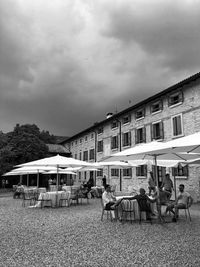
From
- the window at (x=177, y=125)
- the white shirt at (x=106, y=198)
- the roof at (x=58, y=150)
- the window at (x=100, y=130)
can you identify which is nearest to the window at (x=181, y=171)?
the window at (x=177, y=125)

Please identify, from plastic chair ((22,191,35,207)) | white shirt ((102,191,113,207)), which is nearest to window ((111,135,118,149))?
plastic chair ((22,191,35,207))

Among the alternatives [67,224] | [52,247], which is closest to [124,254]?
[52,247]

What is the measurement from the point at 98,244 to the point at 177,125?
43.3 feet

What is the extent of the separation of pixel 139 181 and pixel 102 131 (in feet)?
31.0

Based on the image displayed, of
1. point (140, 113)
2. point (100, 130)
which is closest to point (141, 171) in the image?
point (140, 113)

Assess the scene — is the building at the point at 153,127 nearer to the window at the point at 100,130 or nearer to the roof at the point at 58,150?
the window at the point at 100,130

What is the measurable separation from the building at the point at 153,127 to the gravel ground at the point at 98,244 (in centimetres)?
879

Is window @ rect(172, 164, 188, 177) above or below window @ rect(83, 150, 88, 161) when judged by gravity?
below

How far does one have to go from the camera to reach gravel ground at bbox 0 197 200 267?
13.4ft

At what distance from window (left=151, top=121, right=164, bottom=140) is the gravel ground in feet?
36.0

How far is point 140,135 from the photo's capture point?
68.3 ft

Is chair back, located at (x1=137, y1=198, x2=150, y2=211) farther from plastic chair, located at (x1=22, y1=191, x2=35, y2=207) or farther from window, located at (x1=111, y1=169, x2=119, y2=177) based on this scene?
window, located at (x1=111, y1=169, x2=119, y2=177)

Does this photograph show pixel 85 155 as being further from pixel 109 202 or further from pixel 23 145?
pixel 109 202

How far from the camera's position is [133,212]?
7.92m
